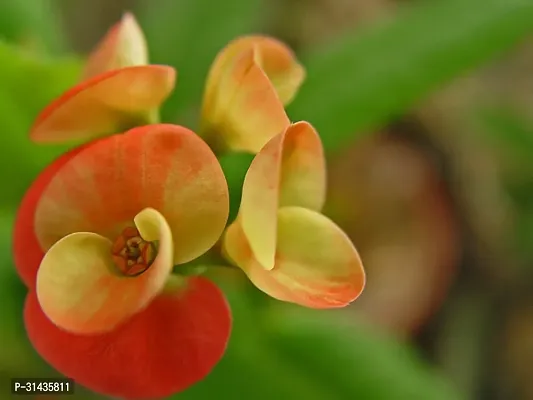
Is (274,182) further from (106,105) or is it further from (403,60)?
(403,60)

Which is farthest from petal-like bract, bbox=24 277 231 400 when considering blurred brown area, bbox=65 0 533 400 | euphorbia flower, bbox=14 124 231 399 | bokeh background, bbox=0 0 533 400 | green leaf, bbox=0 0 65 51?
blurred brown area, bbox=65 0 533 400

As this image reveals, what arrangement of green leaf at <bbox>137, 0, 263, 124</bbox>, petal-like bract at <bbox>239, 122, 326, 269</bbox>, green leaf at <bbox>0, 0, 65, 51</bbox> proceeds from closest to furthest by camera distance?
petal-like bract at <bbox>239, 122, 326, 269</bbox> < green leaf at <bbox>0, 0, 65, 51</bbox> < green leaf at <bbox>137, 0, 263, 124</bbox>

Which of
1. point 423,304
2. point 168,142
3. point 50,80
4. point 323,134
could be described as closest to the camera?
point 168,142

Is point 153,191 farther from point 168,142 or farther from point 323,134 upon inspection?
point 323,134

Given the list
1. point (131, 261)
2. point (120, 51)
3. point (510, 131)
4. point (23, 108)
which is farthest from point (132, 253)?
point (510, 131)

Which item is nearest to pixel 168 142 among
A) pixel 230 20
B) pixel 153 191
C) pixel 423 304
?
pixel 153 191

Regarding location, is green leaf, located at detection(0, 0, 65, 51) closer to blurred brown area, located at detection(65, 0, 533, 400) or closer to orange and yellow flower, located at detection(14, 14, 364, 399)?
orange and yellow flower, located at detection(14, 14, 364, 399)

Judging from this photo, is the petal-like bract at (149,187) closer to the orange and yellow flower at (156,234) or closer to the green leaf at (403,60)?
the orange and yellow flower at (156,234)
